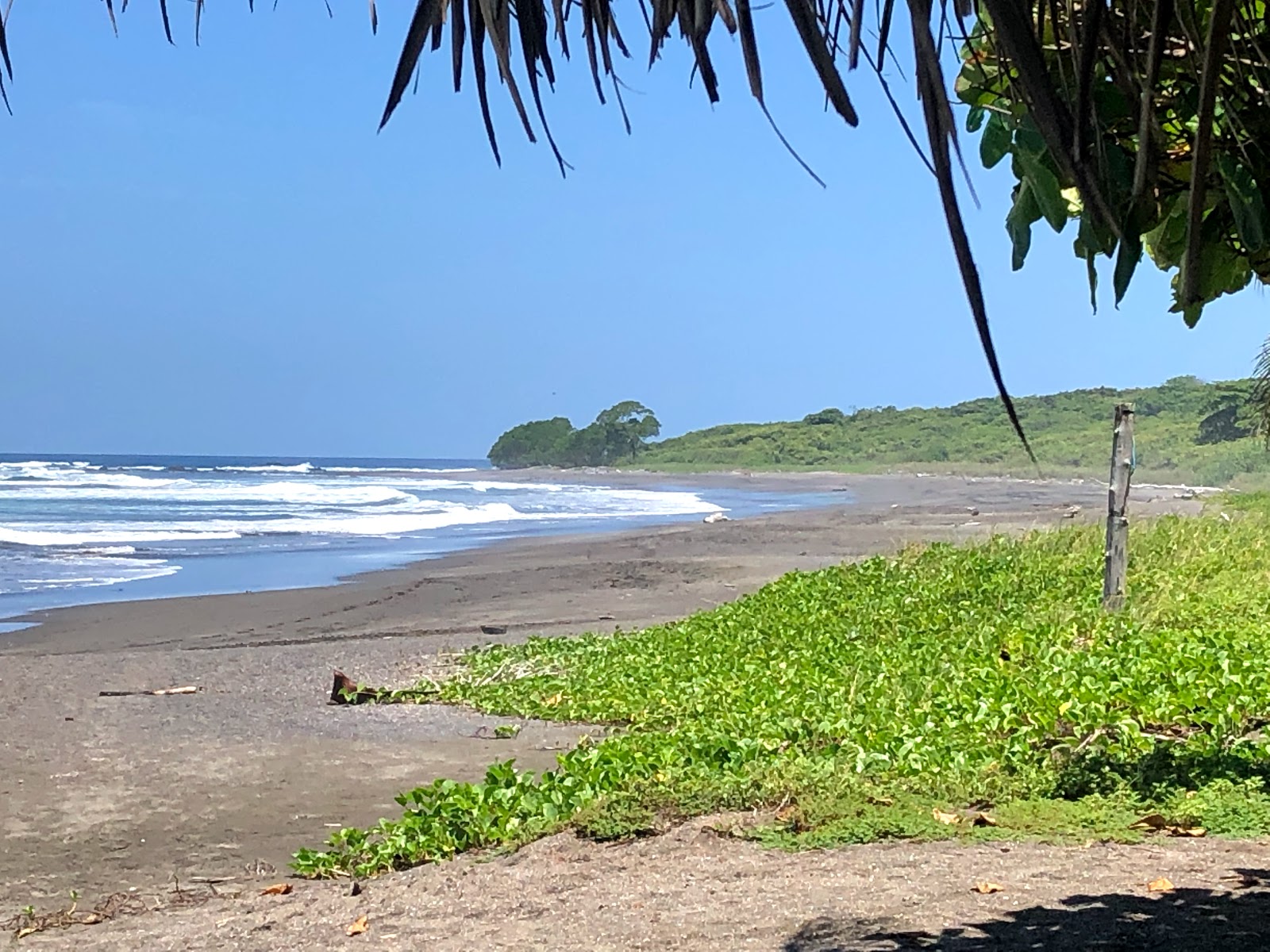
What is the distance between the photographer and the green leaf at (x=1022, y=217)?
6.22ft

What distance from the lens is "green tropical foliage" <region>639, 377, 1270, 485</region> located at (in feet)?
188

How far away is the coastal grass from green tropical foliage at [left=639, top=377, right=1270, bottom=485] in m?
41.9

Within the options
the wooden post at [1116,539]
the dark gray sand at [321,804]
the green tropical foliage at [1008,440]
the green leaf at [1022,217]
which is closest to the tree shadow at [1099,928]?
the dark gray sand at [321,804]

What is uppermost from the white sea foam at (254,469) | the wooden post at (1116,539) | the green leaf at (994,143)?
the green leaf at (994,143)

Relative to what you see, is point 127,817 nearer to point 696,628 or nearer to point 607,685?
point 607,685

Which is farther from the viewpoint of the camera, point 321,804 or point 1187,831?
point 321,804

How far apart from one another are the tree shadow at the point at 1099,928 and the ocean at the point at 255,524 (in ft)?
40.9

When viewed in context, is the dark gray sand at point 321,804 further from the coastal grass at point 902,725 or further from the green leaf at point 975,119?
the green leaf at point 975,119

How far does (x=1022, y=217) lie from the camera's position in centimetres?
193

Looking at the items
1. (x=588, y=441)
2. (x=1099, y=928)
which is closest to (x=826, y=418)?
(x=588, y=441)

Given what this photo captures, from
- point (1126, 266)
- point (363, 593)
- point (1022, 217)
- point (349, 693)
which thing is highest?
point (1022, 217)

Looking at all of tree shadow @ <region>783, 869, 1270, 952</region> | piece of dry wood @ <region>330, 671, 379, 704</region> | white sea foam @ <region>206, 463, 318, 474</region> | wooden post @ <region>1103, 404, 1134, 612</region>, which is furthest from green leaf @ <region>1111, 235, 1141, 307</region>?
white sea foam @ <region>206, 463, 318, 474</region>

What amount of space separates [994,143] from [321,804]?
17.4 feet

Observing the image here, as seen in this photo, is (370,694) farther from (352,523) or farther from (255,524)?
(352,523)
